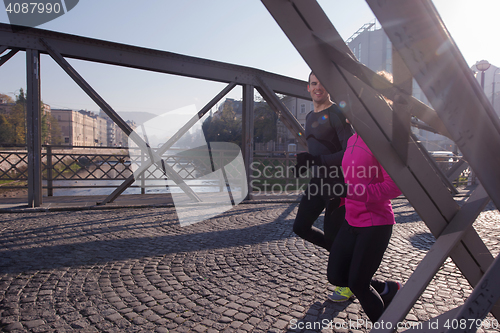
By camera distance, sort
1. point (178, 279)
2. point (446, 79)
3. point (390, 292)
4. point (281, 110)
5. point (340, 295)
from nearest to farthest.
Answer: point (446, 79) → point (390, 292) → point (340, 295) → point (178, 279) → point (281, 110)

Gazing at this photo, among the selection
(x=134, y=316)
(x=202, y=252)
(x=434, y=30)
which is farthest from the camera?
(x=202, y=252)

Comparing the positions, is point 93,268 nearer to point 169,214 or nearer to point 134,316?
point 134,316

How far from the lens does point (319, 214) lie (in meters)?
2.74

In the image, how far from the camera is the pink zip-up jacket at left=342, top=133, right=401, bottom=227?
181 cm

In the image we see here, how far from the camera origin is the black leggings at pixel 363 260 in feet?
6.05

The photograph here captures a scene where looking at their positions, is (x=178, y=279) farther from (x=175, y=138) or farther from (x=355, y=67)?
(x=175, y=138)

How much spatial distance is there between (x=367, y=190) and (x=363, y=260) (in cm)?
41

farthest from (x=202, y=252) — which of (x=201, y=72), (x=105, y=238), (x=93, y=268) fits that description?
(x=201, y=72)

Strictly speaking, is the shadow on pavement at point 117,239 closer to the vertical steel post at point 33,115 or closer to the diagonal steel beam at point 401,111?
the vertical steel post at point 33,115

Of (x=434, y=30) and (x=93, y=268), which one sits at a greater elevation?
(x=434, y=30)

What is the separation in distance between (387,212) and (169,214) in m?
5.16

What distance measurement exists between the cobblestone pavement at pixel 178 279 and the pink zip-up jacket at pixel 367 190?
2.83 feet

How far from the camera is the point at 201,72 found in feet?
24.1

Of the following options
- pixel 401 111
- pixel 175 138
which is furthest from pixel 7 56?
pixel 401 111
